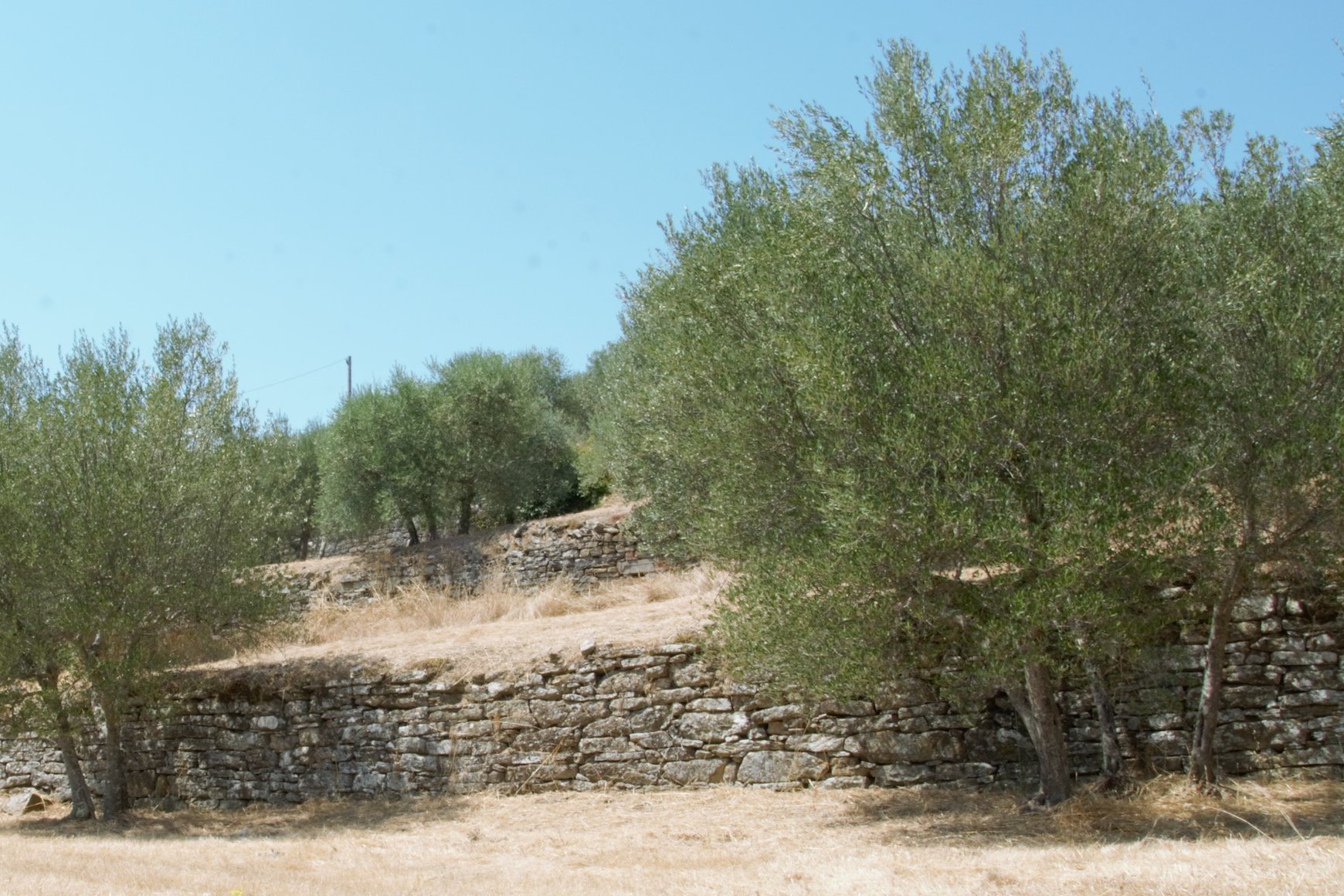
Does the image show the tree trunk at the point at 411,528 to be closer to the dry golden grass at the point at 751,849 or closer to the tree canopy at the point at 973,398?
the dry golden grass at the point at 751,849

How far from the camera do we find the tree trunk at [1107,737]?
969cm

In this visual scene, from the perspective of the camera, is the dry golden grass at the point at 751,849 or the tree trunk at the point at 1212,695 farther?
the tree trunk at the point at 1212,695

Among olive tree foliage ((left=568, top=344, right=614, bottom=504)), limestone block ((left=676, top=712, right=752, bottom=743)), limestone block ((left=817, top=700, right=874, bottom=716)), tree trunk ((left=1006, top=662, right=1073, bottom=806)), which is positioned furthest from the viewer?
olive tree foliage ((left=568, top=344, right=614, bottom=504))

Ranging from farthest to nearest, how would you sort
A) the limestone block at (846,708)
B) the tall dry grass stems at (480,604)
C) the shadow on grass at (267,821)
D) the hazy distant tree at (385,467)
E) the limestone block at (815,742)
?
1. the hazy distant tree at (385,467)
2. the tall dry grass stems at (480,604)
3. the shadow on grass at (267,821)
4. the limestone block at (815,742)
5. the limestone block at (846,708)

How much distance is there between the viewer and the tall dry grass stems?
56.9 ft

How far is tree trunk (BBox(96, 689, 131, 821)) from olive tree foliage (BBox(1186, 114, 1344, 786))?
1257cm

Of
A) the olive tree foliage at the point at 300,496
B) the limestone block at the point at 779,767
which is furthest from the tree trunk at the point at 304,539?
the limestone block at the point at 779,767

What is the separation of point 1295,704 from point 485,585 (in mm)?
14522

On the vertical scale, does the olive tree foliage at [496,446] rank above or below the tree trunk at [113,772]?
above

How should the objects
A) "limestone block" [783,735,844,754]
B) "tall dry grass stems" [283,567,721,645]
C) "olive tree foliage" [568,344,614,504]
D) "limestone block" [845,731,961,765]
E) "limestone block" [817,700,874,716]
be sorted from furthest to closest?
"olive tree foliage" [568,344,614,504]
"tall dry grass stems" [283,567,721,645]
"limestone block" [783,735,844,754]
"limestone block" [817,700,874,716]
"limestone block" [845,731,961,765]

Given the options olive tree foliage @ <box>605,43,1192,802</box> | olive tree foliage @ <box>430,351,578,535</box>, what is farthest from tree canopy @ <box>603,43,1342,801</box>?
olive tree foliage @ <box>430,351,578,535</box>

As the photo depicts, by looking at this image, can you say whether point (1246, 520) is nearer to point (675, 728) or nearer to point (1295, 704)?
point (1295, 704)

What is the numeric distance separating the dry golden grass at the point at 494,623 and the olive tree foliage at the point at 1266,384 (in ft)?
16.9

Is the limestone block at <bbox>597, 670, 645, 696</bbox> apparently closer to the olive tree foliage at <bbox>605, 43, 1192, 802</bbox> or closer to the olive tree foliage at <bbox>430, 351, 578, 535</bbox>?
the olive tree foliage at <bbox>605, 43, 1192, 802</bbox>
